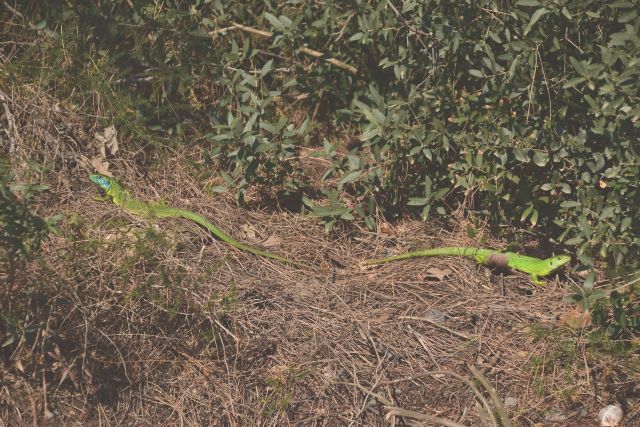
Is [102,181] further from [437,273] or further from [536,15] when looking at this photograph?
[536,15]

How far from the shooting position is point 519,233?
4492 mm

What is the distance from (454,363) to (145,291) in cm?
146

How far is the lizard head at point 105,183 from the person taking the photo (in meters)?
4.52

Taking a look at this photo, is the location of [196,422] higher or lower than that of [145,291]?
lower

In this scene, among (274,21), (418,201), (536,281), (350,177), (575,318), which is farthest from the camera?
(274,21)

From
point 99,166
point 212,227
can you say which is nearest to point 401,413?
point 212,227

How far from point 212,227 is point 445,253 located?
1.27 metres

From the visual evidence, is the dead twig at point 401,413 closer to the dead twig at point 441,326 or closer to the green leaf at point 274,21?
the dead twig at point 441,326

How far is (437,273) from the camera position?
14.0ft

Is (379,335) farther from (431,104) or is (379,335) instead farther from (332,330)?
(431,104)

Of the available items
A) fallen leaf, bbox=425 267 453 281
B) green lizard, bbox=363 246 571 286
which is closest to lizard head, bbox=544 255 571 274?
green lizard, bbox=363 246 571 286

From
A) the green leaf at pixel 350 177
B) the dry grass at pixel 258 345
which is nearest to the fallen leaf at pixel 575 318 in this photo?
the dry grass at pixel 258 345

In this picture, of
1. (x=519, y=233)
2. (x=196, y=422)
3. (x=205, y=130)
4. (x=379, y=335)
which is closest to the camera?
(x=196, y=422)

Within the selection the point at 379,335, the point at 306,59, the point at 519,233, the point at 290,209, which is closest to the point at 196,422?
the point at 379,335
